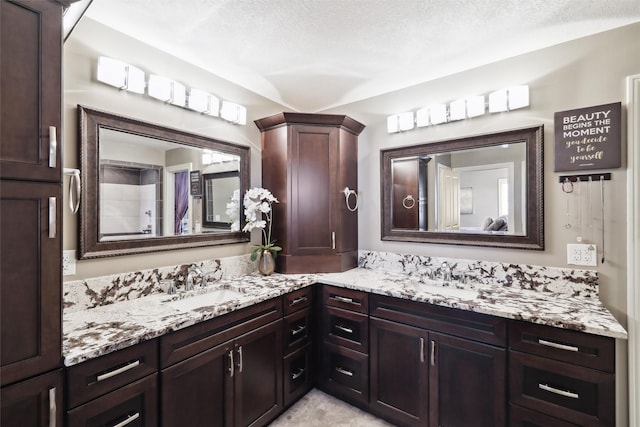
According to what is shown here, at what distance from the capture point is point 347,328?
7.31 ft

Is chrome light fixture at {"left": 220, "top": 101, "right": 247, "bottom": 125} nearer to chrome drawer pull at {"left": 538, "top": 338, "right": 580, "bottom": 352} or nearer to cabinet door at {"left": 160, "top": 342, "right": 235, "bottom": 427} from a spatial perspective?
cabinet door at {"left": 160, "top": 342, "right": 235, "bottom": 427}

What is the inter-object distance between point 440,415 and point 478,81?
7.59 feet

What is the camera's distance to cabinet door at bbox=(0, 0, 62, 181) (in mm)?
997

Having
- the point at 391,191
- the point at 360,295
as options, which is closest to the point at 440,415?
the point at 360,295

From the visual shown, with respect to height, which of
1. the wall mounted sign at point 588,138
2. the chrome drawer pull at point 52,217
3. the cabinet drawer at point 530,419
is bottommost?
the cabinet drawer at point 530,419

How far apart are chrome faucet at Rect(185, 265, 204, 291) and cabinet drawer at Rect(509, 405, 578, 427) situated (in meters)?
2.03

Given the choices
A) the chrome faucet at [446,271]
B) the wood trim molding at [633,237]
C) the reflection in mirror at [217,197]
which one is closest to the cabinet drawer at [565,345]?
the wood trim molding at [633,237]

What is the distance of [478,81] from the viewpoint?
7.45ft

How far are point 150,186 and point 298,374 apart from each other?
1.70 metres

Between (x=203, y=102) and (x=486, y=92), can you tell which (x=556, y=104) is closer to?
(x=486, y=92)

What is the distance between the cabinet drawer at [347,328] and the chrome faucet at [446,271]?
2.27ft

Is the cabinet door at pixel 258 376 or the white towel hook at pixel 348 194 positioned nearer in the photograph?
the cabinet door at pixel 258 376

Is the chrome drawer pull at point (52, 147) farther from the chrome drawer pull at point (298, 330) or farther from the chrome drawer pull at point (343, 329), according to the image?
the chrome drawer pull at point (343, 329)

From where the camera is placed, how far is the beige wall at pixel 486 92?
1708 millimetres
